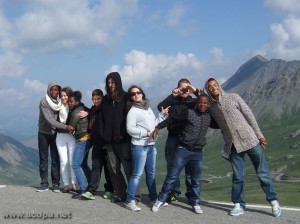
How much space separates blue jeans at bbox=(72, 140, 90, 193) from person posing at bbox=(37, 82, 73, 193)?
23.4 inches

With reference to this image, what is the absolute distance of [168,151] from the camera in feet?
40.2

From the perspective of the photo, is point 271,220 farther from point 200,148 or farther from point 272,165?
point 272,165

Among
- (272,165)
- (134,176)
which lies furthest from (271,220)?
(272,165)

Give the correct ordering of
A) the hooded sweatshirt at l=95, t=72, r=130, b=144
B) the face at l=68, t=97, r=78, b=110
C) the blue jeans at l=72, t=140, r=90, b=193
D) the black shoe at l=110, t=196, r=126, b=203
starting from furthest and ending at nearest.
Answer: the face at l=68, t=97, r=78, b=110
the blue jeans at l=72, t=140, r=90, b=193
the black shoe at l=110, t=196, r=126, b=203
the hooded sweatshirt at l=95, t=72, r=130, b=144

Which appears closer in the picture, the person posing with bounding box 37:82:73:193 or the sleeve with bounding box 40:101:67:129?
the sleeve with bounding box 40:101:67:129

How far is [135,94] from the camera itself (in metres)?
11.3

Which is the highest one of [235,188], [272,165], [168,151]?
[168,151]

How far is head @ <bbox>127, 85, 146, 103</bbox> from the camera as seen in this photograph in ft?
37.0

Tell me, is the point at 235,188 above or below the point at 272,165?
above

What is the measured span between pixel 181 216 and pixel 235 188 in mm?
1723

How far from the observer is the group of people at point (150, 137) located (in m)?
10.9

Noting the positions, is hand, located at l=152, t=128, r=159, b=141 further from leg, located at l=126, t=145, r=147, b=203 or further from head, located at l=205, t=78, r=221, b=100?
head, located at l=205, t=78, r=221, b=100

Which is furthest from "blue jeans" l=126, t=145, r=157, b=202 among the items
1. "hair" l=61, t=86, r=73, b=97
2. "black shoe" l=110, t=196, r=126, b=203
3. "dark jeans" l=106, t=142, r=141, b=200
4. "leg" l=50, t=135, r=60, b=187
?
"leg" l=50, t=135, r=60, b=187

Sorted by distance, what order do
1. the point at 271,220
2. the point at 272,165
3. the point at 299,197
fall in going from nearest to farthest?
1. the point at 271,220
2. the point at 299,197
3. the point at 272,165
